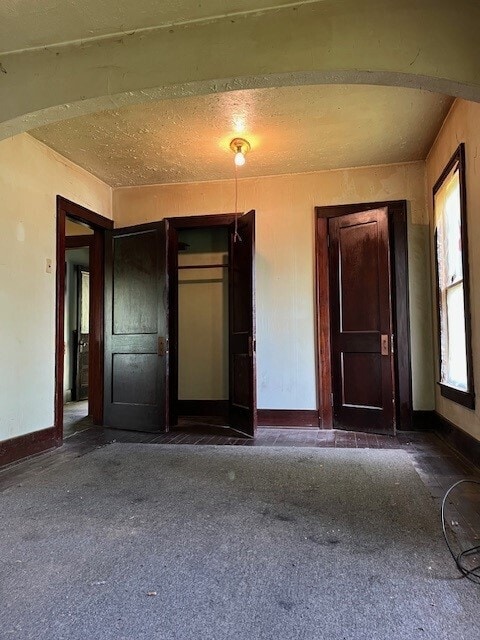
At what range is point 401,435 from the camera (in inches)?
162

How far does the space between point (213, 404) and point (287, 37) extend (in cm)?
419

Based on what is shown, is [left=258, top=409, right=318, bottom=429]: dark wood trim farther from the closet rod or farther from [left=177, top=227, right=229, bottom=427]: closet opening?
the closet rod

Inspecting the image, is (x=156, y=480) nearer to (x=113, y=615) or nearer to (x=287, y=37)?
(x=113, y=615)

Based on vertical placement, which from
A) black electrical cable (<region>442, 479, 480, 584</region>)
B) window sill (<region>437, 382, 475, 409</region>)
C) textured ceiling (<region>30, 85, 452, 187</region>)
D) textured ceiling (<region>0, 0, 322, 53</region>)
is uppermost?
textured ceiling (<region>30, 85, 452, 187</region>)

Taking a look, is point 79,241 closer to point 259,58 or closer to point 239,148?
point 239,148

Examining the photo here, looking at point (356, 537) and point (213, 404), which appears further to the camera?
point (213, 404)

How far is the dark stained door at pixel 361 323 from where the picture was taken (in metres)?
4.18

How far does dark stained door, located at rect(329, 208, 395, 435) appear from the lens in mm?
4184

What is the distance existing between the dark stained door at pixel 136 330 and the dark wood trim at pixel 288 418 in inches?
42.9

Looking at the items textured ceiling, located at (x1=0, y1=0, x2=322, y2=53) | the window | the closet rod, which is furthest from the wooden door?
the window

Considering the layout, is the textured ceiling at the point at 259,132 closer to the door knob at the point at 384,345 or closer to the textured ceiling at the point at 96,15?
the textured ceiling at the point at 96,15

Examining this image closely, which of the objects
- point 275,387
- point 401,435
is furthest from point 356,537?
point 275,387

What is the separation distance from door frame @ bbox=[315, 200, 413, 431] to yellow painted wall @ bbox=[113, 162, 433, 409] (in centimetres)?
8

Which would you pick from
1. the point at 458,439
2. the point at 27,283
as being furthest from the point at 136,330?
the point at 458,439
